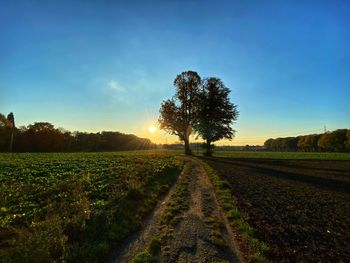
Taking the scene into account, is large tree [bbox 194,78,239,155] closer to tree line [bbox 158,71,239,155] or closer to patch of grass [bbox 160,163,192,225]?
tree line [bbox 158,71,239,155]

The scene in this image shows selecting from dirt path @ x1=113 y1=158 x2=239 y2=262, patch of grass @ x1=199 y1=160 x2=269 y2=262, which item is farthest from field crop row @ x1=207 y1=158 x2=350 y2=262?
dirt path @ x1=113 y1=158 x2=239 y2=262

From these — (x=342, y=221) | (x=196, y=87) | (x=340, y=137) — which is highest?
(x=196, y=87)

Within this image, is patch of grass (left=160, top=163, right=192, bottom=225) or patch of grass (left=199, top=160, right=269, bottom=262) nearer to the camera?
patch of grass (left=199, top=160, right=269, bottom=262)

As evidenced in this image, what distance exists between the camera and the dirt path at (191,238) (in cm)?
762

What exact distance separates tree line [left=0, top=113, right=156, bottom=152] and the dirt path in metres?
83.8

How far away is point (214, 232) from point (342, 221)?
6.41 metres

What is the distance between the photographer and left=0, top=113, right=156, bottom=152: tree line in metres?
95.7

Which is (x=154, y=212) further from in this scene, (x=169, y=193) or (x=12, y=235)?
(x=12, y=235)

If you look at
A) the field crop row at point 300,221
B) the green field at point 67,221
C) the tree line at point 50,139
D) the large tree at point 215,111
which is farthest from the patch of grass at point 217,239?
the tree line at point 50,139

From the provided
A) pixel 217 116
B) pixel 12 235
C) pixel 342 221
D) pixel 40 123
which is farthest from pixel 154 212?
pixel 40 123

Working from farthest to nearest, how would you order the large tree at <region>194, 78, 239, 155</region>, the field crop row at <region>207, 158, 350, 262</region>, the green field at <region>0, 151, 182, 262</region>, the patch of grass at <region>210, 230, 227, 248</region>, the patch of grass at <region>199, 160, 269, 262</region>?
the large tree at <region>194, 78, 239, 155</region>, the patch of grass at <region>210, 230, 227, 248</region>, the field crop row at <region>207, 158, 350, 262</region>, the patch of grass at <region>199, 160, 269, 262</region>, the green field at <region>0, 151, 182, 262</region>

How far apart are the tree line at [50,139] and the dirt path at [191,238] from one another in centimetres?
8381

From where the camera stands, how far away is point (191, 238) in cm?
904

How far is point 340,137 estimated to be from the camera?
129m
